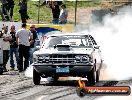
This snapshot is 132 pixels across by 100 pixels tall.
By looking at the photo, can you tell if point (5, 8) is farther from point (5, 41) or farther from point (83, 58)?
point (83, 58)

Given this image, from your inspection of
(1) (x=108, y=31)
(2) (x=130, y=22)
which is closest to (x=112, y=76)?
(1) (x=108, y=31)

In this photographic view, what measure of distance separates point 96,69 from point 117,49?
9622 mm

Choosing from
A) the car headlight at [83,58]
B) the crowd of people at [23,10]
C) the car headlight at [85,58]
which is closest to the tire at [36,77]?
the car headlight at [83,58]

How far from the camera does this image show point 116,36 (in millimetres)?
26438

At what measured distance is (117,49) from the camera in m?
24.5

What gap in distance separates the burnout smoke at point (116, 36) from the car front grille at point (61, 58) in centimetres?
617

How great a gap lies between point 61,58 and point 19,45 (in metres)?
5.23

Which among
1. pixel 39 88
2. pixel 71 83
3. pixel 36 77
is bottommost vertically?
pixel 71 83

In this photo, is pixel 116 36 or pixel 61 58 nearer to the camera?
pixel 61 58

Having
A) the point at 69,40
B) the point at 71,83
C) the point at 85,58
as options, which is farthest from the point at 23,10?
the point at 85,58

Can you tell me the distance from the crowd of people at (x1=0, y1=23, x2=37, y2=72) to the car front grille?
5004 mm

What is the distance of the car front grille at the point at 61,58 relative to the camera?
47.2 feet

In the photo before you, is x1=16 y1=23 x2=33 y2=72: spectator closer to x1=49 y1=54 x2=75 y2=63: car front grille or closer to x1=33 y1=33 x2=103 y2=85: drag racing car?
x1=33 y1=33 x2=103 y2=85: drag racing car

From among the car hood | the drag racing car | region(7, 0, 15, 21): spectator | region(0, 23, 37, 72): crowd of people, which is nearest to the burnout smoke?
region(0, 23, 37, 72): crowd of people
